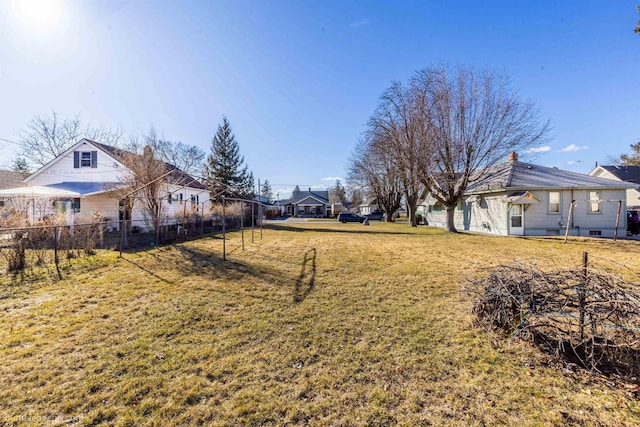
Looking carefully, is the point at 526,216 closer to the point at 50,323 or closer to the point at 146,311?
the point at 146,311

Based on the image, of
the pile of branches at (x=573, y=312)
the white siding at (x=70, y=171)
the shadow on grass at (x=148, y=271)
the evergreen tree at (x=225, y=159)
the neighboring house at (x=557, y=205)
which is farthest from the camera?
the evergreen tree at (x=225, y=159)

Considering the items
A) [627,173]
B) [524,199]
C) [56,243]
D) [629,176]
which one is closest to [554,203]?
[524,199]

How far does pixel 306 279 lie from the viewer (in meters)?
6.64

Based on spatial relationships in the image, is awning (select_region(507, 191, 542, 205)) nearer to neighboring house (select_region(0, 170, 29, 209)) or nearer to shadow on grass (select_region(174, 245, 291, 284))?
shadow on grass (select_region(174, 245, 291, 284))

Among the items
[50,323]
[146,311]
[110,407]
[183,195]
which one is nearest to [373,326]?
[110,407]

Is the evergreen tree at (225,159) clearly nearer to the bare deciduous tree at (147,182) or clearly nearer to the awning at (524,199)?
the bare deciduous tree at (147,182)

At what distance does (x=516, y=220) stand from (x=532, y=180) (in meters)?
2.65

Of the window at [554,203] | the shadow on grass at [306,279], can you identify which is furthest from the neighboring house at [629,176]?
the shadow on grass at [306,279]

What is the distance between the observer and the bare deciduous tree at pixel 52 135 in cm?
2472

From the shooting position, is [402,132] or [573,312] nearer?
[573,312]

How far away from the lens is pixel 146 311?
15.0 ft

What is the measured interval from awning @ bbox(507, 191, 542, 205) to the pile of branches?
13.9 metres

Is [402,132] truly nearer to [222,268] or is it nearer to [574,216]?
[574,216]

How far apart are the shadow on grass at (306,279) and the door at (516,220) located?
13.1 meters
